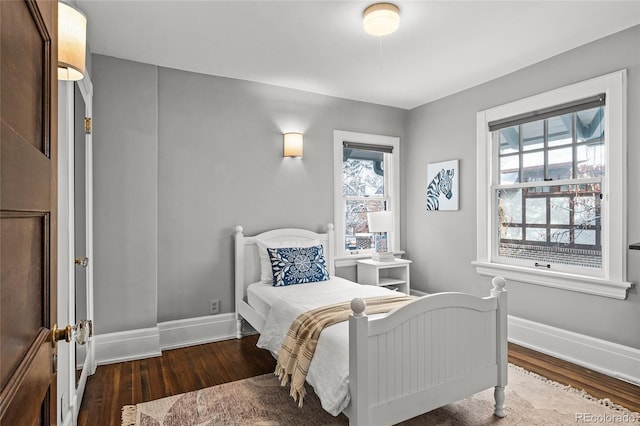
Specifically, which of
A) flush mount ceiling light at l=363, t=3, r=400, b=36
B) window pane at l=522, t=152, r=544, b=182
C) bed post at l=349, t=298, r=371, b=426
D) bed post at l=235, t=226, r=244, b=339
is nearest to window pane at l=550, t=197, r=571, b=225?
window pane at l=522, t=152, r=544, b=182

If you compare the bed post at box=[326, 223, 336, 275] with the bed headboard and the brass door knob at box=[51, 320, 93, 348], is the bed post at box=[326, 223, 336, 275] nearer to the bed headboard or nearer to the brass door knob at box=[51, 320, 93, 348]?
the bed headboard

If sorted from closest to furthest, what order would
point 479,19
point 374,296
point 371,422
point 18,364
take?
1. point 18,364
2. point 371,422
3. point 479,19
4. point 374,296

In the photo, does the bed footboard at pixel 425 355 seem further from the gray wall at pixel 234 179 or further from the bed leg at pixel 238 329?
the bed leg at pixel 238 329

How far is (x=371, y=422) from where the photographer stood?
1808mm

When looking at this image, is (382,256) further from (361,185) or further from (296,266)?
(296,266)

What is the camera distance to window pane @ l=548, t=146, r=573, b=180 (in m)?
3.18

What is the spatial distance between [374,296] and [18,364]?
97.2 inches

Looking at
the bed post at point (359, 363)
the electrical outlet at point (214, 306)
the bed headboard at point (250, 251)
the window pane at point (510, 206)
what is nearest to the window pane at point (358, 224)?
the bed headboard at point (250, 251)

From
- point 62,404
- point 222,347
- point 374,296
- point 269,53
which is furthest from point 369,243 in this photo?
point 62,404

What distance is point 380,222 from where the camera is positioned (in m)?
4.25

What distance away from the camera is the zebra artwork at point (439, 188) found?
4.22 metres

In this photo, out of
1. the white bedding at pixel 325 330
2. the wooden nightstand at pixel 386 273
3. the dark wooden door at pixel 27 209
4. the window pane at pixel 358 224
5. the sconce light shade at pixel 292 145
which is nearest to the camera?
the dark wooden door at pixel 27 209

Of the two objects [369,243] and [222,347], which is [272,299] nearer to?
[222,347]

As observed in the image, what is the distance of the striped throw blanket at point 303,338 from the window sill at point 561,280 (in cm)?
153
